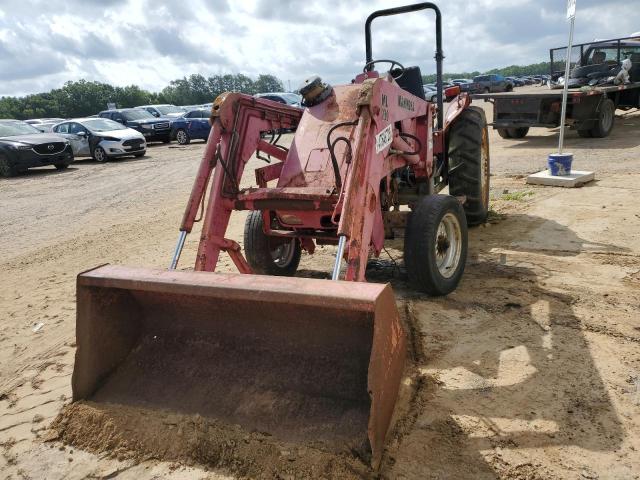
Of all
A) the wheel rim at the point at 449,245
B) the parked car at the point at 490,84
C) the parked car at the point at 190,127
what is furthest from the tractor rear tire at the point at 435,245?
the parked car at the point at 490,84

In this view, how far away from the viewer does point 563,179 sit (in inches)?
308

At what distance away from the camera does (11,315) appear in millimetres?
4527

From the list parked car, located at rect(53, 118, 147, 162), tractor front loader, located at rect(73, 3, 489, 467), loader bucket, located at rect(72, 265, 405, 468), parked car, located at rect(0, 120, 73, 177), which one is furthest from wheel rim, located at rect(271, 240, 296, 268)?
parked car, located at rect(53, 118, 147, 162)

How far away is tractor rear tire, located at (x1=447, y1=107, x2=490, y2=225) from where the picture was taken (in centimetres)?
556

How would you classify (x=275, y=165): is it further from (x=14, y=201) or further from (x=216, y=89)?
(x=216, y=89)

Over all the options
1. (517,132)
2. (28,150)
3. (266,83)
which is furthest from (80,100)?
A: (517,132)

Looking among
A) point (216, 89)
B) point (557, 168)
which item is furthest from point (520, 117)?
point (216, 89)

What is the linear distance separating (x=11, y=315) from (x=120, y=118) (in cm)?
1742

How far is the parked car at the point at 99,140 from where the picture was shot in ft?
51.4

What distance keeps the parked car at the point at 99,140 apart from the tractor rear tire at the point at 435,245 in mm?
13353

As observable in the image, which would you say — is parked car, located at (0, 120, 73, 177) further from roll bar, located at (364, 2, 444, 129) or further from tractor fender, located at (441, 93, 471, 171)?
tractor fender, located at (441, 93, 471, 171)

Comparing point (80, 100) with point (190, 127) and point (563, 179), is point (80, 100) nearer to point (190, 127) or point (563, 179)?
point (190, 127)

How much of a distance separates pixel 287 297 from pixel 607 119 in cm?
1284

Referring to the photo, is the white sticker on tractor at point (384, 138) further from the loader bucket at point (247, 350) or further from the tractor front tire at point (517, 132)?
the tractor front tire at point (517, 132)
